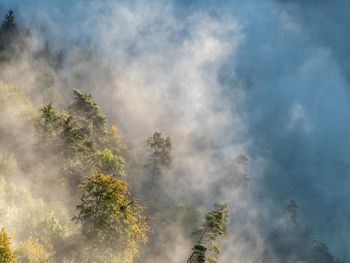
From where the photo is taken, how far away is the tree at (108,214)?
43656 mm

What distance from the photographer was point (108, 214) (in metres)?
44.3

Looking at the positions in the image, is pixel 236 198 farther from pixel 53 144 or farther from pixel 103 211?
pixel 103 211

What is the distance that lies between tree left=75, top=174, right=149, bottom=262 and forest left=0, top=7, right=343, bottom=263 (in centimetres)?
11

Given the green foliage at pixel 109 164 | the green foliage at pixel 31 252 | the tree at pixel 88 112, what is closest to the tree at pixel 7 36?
the tree at pixel 88 112

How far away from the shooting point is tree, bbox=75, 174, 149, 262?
43.7 m

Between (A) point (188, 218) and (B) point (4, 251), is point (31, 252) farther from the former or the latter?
(A) point (188, 218)

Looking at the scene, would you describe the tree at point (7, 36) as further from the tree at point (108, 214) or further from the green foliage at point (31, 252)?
the tree at point (108, 214)

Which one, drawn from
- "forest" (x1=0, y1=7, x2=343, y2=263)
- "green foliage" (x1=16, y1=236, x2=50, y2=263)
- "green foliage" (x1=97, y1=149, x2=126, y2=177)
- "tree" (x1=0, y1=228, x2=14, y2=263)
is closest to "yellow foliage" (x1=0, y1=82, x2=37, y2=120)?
"forest" (x1=0, y1=7, x2=343, y2=263)

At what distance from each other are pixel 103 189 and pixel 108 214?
8.99 ft

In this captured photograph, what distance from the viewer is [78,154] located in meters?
70.3

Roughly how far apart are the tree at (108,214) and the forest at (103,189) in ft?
0.36

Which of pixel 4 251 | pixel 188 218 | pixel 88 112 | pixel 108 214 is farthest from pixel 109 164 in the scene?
pixel 4 251

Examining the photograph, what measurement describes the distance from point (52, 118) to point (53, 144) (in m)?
4.66

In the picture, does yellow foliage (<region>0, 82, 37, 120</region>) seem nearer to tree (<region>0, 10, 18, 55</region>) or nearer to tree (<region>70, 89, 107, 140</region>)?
tree (<region>70, 89, 107, 140</region>)
